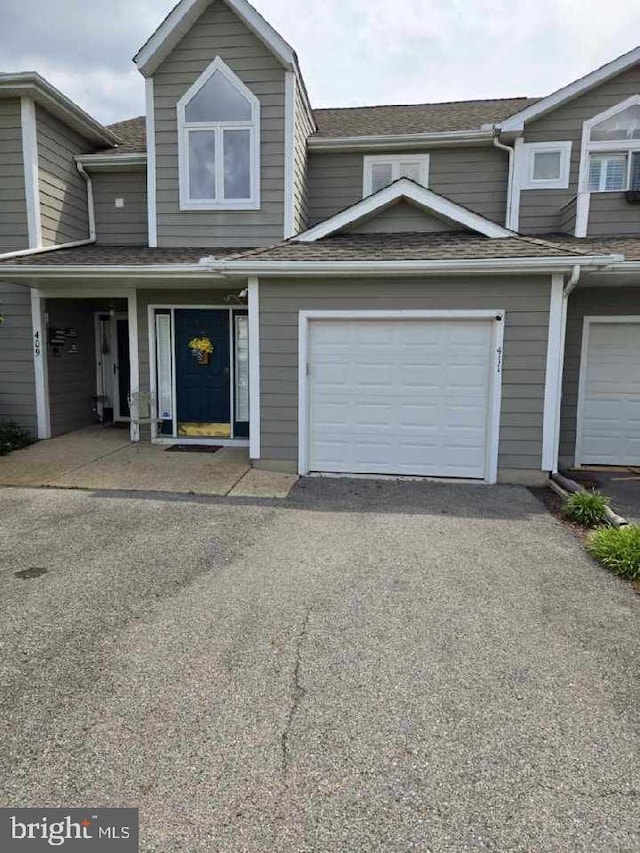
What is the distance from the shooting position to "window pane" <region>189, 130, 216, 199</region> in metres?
8.41

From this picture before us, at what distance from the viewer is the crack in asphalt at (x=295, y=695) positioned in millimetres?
2185

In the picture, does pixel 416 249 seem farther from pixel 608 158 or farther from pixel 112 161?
pixel 112 161

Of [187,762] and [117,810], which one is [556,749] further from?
[117,810]

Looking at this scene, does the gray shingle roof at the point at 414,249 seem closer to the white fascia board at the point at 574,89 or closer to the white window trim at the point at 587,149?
the white window trim at the point at 587,149

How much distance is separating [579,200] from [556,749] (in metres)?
8.23

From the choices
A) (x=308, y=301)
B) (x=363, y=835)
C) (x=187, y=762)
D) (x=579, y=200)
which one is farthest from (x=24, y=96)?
(x=363, y=835)

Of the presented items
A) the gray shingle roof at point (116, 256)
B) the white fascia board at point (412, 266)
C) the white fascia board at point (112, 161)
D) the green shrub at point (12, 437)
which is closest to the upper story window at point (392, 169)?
the gray shingle roof at point (116, 256)

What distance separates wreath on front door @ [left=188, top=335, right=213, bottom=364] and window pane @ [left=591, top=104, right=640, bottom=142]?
704 centimetres

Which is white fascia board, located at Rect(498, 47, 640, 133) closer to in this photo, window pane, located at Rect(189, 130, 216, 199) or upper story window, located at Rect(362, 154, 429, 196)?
upper story window, located at Rect(362, 154, 429, 196)

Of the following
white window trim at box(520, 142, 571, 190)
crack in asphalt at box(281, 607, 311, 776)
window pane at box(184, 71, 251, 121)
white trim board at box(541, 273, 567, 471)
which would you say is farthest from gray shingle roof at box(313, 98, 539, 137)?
crack in asphalt at box(281, 607, 311, 776)

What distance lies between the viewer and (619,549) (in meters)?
4.39

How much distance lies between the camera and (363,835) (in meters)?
1.81

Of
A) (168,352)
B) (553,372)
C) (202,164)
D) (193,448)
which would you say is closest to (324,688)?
(553,372)

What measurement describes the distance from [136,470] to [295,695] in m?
5.14
